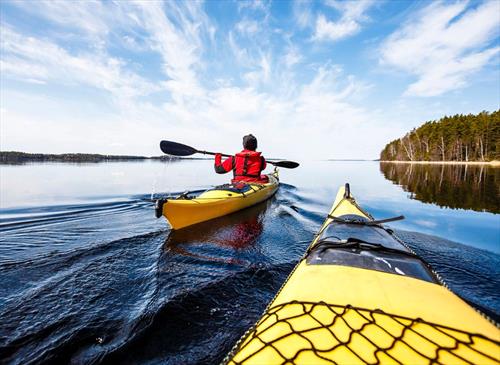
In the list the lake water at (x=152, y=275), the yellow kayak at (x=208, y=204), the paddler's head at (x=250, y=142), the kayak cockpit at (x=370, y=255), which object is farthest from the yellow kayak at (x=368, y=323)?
the paddler's head at (x=250, y=142)

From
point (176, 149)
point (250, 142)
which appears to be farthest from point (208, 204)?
point (250, 142)

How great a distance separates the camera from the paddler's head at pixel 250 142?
8641mm

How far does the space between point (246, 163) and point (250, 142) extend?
76 cm

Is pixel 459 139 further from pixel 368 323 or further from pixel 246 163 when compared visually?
pixel 368 323

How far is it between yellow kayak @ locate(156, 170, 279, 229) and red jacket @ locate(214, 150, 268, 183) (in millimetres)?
403

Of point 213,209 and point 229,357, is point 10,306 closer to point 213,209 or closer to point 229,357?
point 229,357

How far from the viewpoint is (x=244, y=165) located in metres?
8.87

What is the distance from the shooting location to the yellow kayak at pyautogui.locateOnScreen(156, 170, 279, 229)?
5.56 meters

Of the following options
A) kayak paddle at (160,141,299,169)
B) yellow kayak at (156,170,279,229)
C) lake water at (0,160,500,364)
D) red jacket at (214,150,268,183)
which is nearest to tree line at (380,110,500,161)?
lake water at (0,160,500,364)

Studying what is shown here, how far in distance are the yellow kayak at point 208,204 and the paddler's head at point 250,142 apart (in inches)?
51.9

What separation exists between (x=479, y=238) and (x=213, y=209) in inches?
264

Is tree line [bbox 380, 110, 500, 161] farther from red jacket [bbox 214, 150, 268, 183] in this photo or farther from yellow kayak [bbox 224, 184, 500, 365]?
yellow kayak [bbox 224, 184, 500, 365]

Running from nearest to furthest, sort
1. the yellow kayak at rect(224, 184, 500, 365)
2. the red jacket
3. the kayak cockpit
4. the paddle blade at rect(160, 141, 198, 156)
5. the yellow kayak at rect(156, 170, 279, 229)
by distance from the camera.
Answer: the yellow kayak at rect(224, 184, 500, 365)
the kayak cockpit
the yellow kayak at rect(156, 170, 279, 229)
the paddle blade at rect(160, 141, 198, 156)
the red jacket

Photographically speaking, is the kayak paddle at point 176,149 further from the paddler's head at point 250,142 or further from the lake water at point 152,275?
the lake water at point 152,275
